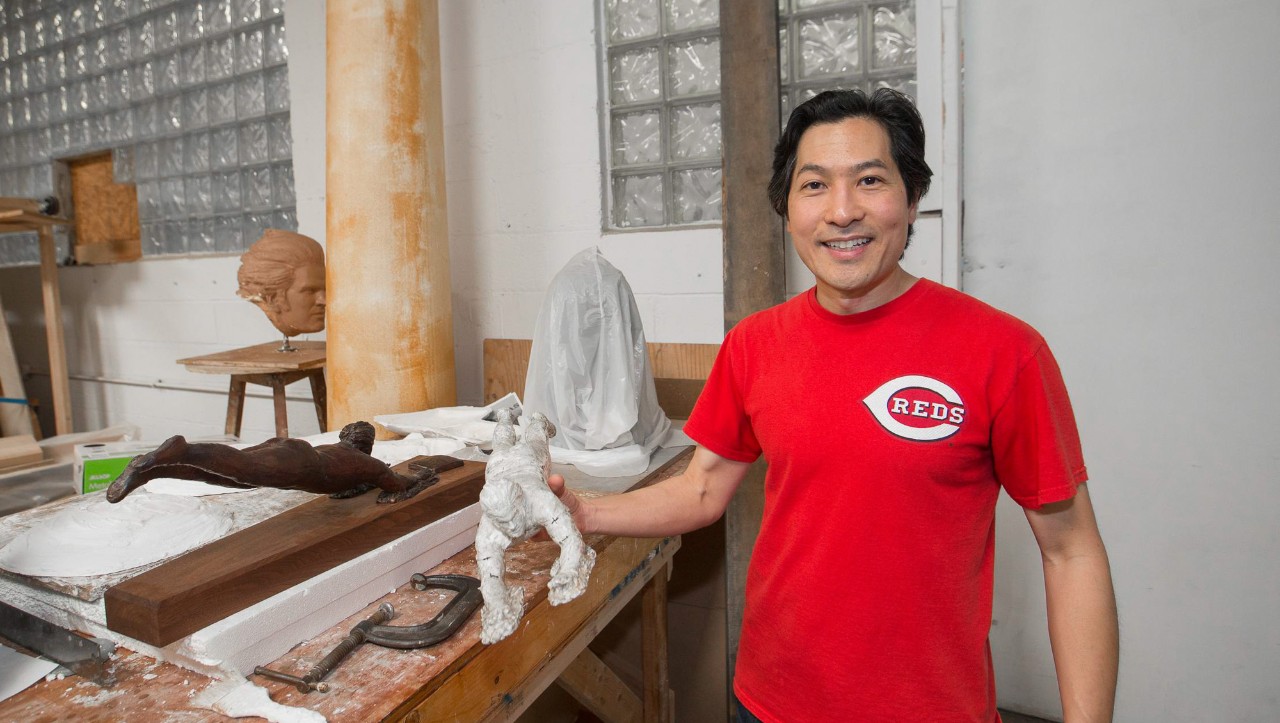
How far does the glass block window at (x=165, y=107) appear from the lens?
3.01 m

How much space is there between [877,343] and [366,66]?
5.35ft

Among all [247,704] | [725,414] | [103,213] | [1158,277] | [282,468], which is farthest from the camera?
[103,213]

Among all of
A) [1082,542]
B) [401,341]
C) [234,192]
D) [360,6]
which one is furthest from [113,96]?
[1082,542]

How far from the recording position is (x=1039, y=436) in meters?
0.87

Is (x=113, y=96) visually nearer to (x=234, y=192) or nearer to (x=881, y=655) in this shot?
(x=234, y=192)

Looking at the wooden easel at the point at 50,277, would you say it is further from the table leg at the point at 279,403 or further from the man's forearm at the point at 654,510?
the man's forearm at the point at 654,510

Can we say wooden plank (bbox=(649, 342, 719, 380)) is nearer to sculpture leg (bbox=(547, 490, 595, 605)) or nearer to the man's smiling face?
the man's smiling face

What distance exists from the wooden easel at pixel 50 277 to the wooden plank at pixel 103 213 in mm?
373

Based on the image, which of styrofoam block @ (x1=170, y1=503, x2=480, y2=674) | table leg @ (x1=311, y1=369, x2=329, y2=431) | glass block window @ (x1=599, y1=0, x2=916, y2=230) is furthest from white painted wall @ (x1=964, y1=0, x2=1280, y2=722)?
table leg @ (x1=311, y1=369, x2=329, y2=431)

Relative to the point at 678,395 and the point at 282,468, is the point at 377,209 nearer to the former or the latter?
the point at 678,395

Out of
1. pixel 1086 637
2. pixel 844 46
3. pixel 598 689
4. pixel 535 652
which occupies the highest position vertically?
pixel 844 46

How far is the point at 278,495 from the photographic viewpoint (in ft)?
4.16

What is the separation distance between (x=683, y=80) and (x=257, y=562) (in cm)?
176

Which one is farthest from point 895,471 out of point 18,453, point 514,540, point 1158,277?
point 18,453
